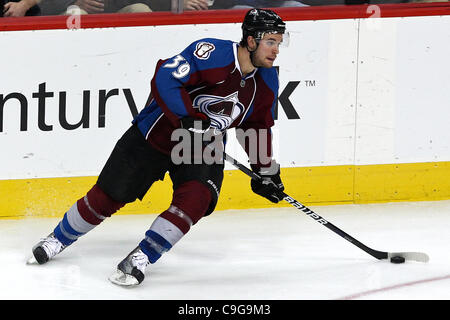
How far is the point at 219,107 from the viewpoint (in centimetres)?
426

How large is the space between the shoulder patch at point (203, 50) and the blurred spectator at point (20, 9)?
1.10 meters

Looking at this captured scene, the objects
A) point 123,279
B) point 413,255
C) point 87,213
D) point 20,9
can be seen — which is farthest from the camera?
point 20,9

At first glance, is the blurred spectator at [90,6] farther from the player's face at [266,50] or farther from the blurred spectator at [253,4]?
the player's face at [266,50]

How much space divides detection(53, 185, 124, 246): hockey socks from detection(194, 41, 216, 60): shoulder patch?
65 cm

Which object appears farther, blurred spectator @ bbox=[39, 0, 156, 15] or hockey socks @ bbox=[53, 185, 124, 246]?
blurred spectator @ bbox=[39, 0, 156, 15]

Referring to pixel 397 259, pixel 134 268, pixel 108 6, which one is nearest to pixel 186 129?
pixel 134 268

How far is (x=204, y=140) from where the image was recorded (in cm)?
427

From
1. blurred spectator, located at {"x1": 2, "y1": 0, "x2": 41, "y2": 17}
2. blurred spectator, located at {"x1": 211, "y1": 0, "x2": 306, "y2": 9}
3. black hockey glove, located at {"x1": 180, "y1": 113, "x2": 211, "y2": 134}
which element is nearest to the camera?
black hockey glove, located at {"x1": 180, "y1": 113, "x2": 211, "y2": 134}

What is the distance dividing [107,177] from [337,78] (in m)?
1.46

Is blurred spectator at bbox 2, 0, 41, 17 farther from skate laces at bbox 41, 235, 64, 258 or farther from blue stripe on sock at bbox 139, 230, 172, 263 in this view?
blue stripe on sock at bbox 139, 230, 172, 263

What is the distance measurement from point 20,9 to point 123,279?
1458mm

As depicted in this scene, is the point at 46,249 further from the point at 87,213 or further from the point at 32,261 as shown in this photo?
the point at 87,213

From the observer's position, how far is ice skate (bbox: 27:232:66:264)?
4.43m

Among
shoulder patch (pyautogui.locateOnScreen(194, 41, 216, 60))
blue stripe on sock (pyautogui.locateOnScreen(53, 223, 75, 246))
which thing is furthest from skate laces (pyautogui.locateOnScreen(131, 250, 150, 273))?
shoulder patch (pyautogui.locateOnScreen(194, 41, 216, 60))
